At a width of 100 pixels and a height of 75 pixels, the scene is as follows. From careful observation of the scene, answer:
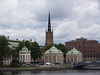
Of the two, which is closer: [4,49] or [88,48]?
[4,49]

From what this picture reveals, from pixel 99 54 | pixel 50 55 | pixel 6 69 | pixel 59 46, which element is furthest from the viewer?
pixel 99 54

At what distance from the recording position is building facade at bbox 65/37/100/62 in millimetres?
187375

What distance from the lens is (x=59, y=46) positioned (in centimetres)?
17000

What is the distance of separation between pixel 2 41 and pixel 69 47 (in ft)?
300

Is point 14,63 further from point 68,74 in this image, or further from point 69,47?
point 69,47

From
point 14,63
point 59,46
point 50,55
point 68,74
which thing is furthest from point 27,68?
point 59,46

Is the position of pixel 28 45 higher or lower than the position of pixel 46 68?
higher

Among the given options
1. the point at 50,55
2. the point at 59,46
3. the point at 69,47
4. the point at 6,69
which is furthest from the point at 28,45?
the point at 69,47

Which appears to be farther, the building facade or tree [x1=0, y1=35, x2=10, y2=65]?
the building facade

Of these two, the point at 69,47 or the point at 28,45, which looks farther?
the point at 69,47

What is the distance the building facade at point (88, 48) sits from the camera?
18738 cm

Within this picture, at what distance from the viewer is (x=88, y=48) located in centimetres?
18912

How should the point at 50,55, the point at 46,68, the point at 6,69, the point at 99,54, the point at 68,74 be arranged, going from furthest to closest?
the point at 99,54
the point at 50,55
the point at 46,68
the point at 6,69
the point at 68,74

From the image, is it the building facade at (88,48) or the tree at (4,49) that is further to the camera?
the building facade at (88,48)
